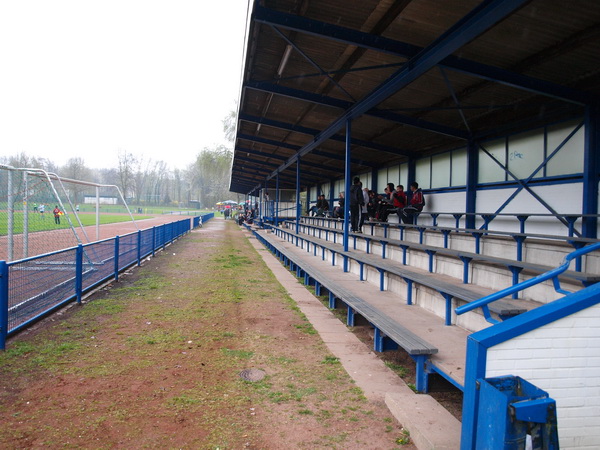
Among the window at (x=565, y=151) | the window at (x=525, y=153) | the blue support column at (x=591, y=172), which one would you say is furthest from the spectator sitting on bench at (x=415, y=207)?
the blue support column at (x=591, y=172)

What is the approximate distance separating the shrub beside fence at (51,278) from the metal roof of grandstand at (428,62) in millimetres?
4595

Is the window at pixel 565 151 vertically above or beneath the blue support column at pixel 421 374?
above

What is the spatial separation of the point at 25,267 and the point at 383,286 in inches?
206

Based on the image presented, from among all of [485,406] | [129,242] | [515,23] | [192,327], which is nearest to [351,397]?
[485,406]

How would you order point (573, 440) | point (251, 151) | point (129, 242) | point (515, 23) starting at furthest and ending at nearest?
point (251, 151) < point (129, 242) < point (515, 23) < point (573, 440)

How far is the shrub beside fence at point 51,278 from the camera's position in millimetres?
5117

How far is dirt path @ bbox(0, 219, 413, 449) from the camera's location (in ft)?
10.4

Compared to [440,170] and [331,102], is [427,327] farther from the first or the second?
[440,170]

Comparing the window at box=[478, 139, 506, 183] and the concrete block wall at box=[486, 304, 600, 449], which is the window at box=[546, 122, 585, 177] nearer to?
the window at box=[478, 139, 506, 183]

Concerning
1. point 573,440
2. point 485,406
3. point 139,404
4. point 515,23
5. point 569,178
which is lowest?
point 139,404

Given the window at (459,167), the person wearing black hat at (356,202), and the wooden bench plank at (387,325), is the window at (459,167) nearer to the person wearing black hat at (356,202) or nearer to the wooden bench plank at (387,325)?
the person wearing black hat at (356,202)

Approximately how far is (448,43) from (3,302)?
6.21 meters

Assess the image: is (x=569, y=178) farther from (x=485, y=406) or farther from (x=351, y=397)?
(x=485, y=406)

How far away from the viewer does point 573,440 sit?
2.51m
